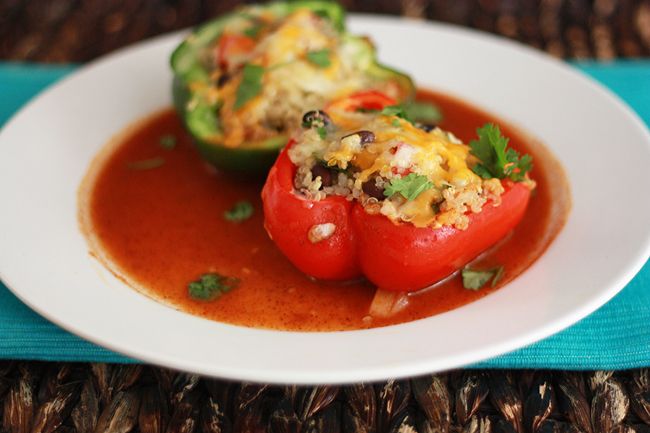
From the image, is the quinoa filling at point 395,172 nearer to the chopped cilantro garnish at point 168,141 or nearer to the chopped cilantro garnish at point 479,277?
the chopped cilantro garnish at point 479,277

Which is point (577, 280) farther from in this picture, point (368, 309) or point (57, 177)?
point (57, 177)

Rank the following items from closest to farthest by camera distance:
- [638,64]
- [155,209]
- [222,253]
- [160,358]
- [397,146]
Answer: [160,358] < [397,146] < [222,253] < [155,209] < [638,64]

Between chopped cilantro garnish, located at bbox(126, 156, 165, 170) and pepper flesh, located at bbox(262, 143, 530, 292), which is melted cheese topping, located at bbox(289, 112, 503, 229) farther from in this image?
chopped cilantro garnish, located at bbox(126, 156, 165, 170)

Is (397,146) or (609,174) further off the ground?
(397,146)

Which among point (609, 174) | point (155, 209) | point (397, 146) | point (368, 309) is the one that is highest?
point (397, 146)

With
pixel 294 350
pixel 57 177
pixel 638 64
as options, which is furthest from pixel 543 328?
pixel 638 64

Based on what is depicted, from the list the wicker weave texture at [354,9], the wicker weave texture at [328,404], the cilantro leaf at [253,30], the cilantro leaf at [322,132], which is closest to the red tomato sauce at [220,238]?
the wicker weave texture at [328,404]

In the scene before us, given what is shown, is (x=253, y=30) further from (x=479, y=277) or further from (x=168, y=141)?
(x=479, y=277)

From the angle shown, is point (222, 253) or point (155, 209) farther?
point (155, 209)
